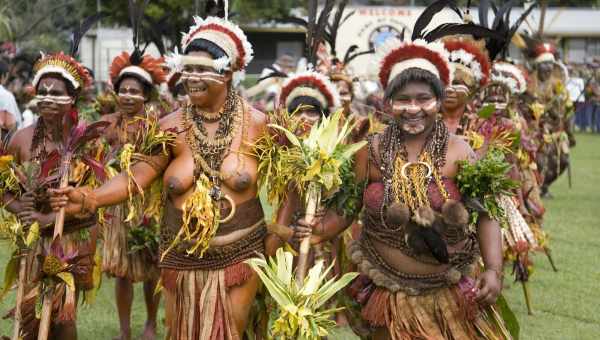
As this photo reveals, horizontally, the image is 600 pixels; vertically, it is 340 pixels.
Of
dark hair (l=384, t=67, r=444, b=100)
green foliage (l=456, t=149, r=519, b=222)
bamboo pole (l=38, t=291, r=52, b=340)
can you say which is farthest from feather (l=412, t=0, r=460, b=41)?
bamboo pole (l=38, t=291, r=52, b=340)

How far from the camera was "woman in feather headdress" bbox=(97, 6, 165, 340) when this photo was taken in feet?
24.2

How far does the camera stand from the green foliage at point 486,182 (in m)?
4.72

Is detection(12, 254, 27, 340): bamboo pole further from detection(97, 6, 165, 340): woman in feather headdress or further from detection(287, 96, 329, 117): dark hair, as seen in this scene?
detection(287, 96, 329, 117): dark hair

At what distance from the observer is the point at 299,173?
5.05 metres

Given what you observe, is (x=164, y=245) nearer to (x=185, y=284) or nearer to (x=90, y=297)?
(x=185, y=284)

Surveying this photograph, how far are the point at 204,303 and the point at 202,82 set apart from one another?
1.10m

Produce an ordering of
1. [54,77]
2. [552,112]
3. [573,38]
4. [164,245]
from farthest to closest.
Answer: [573,38], [552,112], [54,77], [164,245]

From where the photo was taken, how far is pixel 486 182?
15.5 feet

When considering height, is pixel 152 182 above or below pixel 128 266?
above

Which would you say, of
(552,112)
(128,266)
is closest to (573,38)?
(552,112)

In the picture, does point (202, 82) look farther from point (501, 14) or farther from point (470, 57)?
point (501, 14)

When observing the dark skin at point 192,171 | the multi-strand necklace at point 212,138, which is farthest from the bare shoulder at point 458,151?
the multi-strand necklace at point 212,138

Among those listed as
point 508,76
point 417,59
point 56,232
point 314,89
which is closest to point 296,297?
point 417,59

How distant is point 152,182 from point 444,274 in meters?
1.56
